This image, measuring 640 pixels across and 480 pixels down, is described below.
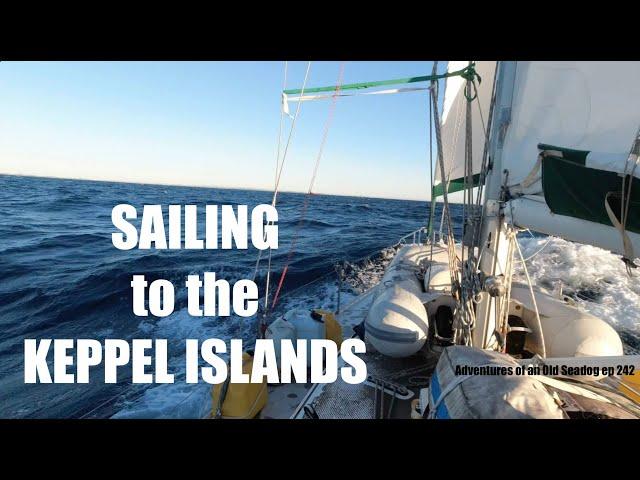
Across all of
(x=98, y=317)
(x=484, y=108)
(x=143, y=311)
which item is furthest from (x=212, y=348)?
(x=484, y=108)

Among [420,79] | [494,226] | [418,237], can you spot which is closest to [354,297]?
[494,226]

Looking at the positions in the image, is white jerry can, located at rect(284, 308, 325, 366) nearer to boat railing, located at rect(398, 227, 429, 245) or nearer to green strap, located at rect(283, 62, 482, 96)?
green strap, located at rect(283, 62, 482, 96)

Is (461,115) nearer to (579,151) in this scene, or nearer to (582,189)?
(579,151)

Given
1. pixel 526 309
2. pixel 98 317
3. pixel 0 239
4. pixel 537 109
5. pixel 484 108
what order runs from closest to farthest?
pixel 537 109 < pixel 526 309 < pixel 484 108 < pixel 98 317 < pixel 0 239

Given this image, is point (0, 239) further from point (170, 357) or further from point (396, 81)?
point (396, 81)

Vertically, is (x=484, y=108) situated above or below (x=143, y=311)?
above

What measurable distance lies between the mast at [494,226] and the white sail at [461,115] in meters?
3.68

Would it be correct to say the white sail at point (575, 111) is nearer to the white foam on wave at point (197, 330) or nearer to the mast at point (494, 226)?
the mast at point (494, 226)

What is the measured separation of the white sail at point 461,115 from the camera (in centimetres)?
830

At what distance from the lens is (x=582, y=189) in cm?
213

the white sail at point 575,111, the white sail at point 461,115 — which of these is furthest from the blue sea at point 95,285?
the white sail at point 575,111

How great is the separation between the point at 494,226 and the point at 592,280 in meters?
12.7
